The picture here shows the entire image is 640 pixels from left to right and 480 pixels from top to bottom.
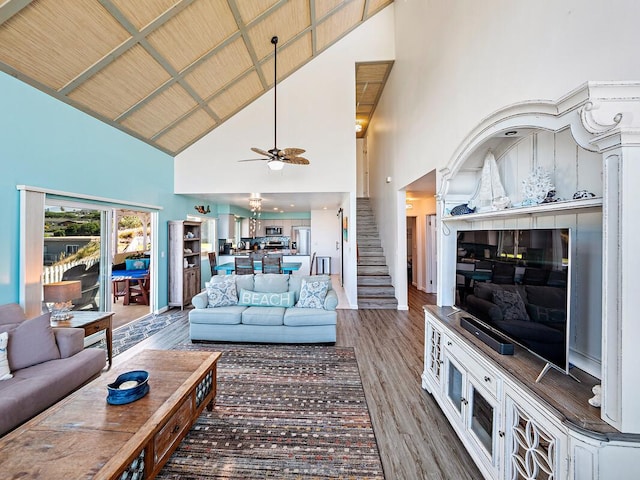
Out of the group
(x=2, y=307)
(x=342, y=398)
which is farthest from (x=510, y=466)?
(x=2, y=307)

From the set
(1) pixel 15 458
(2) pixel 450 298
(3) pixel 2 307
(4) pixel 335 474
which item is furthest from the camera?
(2) pixel 450 298

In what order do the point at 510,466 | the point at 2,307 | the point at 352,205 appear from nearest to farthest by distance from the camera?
1. the point at 510,466
2. the point at 2,307
3. the point at 352,205

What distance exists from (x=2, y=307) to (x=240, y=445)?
8.74 ft

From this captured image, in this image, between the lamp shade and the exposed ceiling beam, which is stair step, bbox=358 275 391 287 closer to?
the lamp shade

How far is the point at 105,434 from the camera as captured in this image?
1477mm

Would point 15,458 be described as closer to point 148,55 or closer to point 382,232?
point 148,55

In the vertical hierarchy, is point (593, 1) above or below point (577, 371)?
above

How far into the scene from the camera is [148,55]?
353 cm

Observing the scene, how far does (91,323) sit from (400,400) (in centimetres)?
350

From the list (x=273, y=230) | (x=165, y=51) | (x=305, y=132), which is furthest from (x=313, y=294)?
(x=273, y=230)

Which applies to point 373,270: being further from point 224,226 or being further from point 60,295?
point 60,295

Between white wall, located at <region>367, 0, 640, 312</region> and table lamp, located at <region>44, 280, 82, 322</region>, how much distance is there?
4678 mm

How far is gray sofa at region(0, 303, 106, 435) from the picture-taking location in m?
1.93

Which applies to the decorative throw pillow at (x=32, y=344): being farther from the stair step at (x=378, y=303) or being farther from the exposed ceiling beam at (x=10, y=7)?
the stair step at (x=378, y=303)
